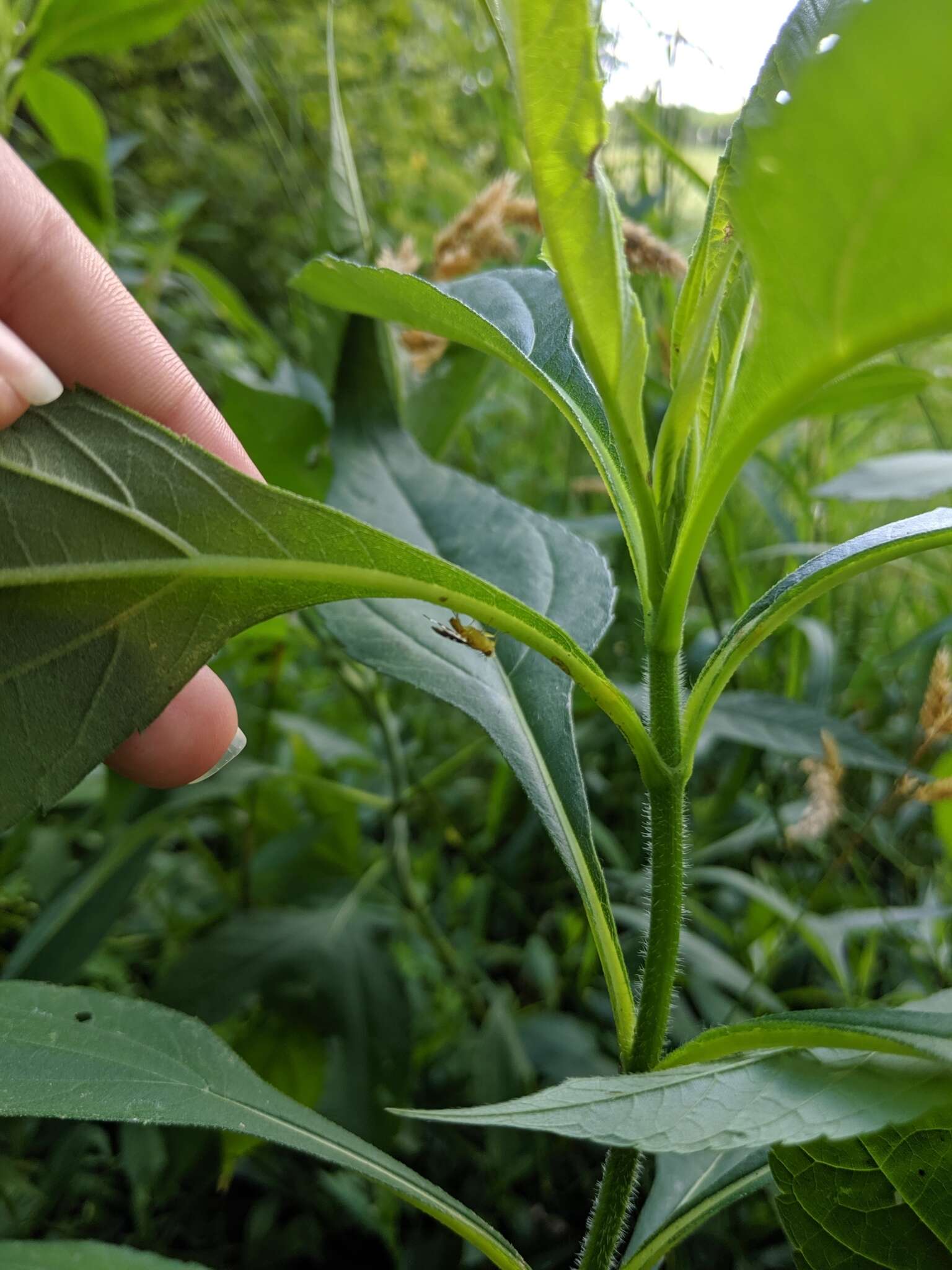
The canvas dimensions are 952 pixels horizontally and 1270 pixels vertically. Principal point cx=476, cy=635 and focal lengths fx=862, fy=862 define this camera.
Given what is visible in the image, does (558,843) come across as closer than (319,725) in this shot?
Yes

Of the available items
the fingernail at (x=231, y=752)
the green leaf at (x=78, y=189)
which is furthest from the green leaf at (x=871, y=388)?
the green leaf at (x=78, y=189)

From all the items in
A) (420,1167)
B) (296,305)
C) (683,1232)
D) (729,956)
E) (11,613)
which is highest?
(296,305)

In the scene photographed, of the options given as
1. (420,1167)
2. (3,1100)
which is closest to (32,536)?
(3,1100)

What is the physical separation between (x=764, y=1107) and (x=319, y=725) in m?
0.85

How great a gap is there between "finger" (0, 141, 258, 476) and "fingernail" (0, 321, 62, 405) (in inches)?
6.5

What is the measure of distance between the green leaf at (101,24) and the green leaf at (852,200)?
868mm

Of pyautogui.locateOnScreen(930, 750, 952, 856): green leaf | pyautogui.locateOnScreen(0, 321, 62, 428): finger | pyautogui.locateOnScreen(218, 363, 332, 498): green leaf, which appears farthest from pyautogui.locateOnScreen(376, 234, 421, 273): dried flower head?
pyautogui.locateOnScreen(930, 750, 952, 856): green leaf

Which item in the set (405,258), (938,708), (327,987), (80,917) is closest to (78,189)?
(405,258)

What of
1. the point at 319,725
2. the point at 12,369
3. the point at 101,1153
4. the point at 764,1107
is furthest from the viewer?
the point at 319,725

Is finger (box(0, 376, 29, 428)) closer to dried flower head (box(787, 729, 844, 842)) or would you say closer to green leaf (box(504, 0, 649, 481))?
green leaf (box(504, 0, 649, 481))

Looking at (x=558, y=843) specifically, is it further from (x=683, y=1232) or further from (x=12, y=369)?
(x=12, y=369)

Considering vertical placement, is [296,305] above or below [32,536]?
above

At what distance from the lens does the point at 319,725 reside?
1076 millimetres

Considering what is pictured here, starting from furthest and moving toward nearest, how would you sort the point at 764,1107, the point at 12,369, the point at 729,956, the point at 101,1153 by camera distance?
the point at 729,956 < the point at 101,1153 < the point at 12,369 < the point at 764,1107
